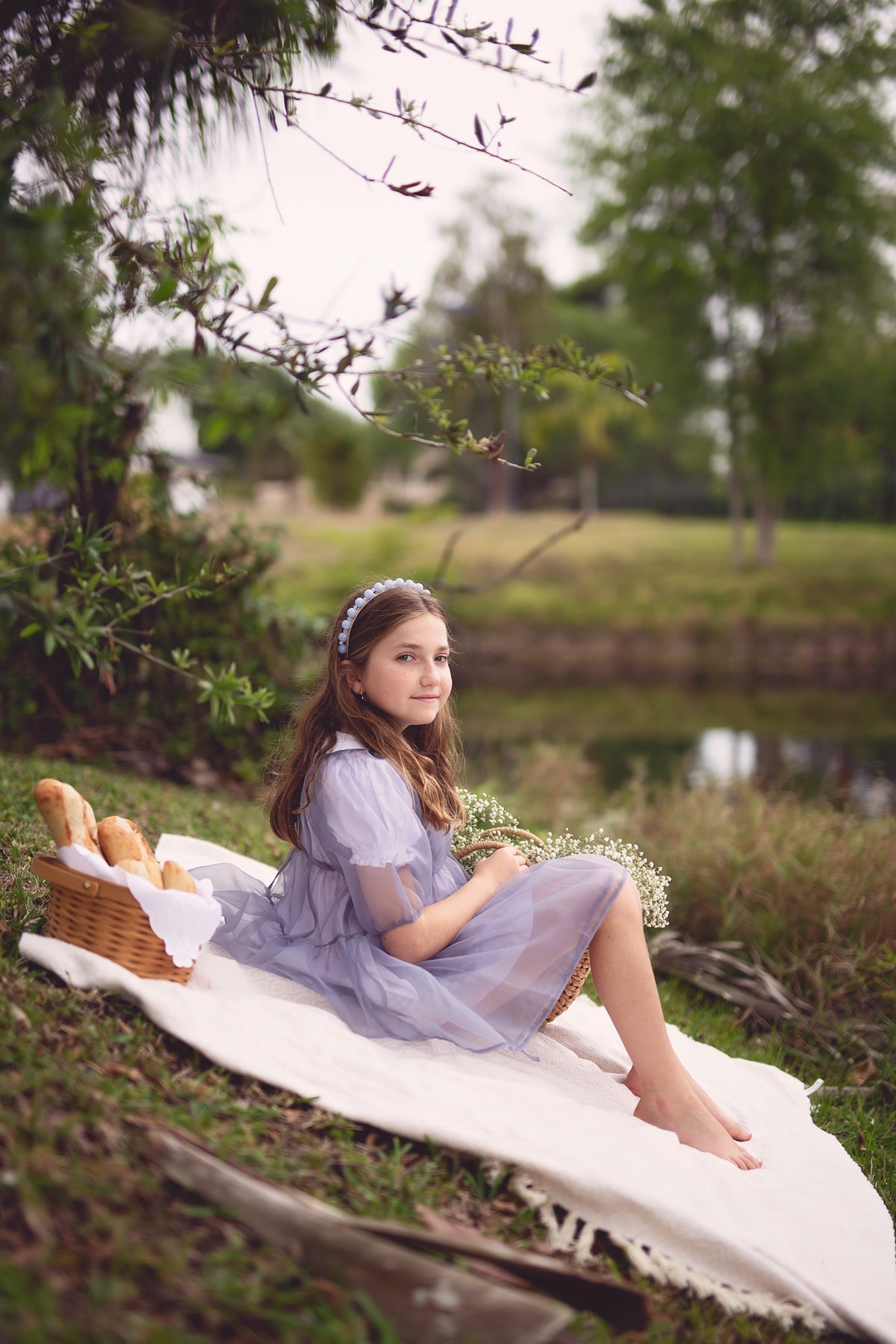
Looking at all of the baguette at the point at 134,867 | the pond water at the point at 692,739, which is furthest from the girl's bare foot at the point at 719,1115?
the pond water at the point at 692,739

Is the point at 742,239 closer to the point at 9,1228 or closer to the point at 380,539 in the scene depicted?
A: the point at 380,539

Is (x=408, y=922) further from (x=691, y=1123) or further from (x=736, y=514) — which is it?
(x=736, y=514)

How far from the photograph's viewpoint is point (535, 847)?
3195 mm

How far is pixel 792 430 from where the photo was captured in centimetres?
2011

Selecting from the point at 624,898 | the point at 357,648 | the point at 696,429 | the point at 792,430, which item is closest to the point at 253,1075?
the point at 624,898

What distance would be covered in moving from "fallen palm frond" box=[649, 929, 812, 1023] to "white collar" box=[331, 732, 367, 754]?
2176 mm

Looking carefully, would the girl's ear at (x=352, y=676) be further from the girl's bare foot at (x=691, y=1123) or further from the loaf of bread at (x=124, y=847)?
the girl's bare foot at (x=691, y=1123)

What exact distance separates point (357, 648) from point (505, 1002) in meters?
1.05

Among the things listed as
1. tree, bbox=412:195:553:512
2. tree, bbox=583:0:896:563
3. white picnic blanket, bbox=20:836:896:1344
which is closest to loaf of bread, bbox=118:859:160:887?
white picnic blanket, bbox=20:836:896:1344

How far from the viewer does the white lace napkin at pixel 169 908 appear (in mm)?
2377

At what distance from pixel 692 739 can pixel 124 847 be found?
360 inches

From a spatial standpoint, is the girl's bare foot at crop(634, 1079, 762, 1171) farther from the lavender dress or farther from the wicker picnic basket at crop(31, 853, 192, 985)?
the wicker picnic basket at crop(31, 853, 192, 985)

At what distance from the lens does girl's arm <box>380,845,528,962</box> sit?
2596 millimetres

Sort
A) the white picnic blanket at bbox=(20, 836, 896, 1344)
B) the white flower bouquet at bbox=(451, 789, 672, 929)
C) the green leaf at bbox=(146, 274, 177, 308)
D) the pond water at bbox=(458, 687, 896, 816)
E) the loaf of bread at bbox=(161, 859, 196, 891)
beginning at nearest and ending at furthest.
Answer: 1. the green leaf at bbox=(146, 274, 177, 308)
2. the white picnic blanket at bbox=(20, 836, 896, 1344)
3. the loaf of bread at bbox=(161, 859, 196, 891)
4. the white flower bouquet at bbox=(451, 789, 672, 929)
5. the pond water at bbox=(458, 687, 896, 816)
